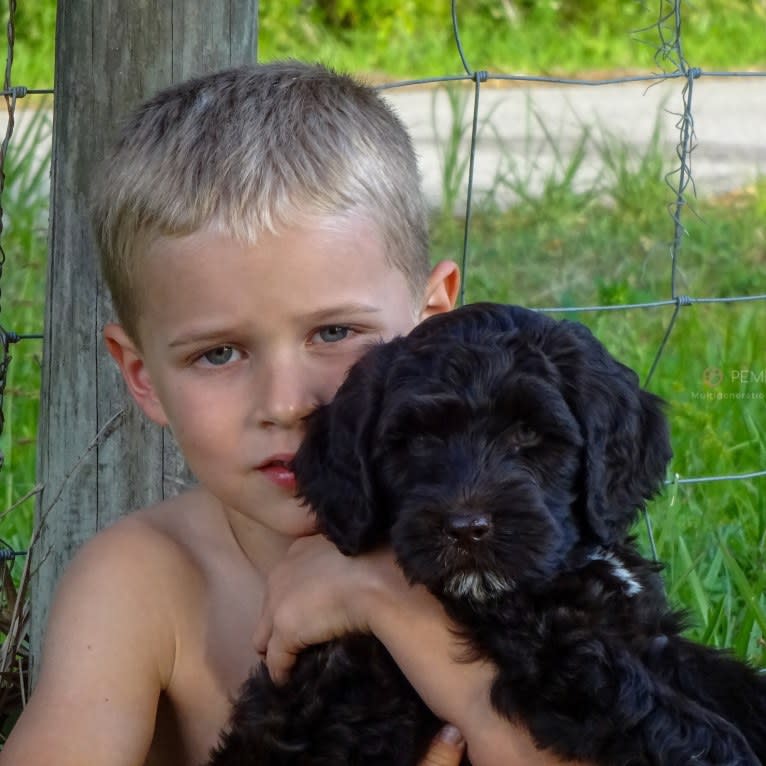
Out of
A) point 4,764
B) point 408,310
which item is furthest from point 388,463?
point 4,764

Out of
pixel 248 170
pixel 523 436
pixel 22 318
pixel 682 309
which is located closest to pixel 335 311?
pixel 248 170

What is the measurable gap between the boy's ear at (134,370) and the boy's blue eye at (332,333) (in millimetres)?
478

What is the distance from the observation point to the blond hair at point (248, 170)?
3.11 meters

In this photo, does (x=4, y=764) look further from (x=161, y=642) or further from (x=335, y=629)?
(x=335, y=629)

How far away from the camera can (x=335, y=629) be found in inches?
117

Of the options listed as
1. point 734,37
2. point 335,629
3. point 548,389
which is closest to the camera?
point 548,389

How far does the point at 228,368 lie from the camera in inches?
125

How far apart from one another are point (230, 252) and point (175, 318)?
0.22 metres

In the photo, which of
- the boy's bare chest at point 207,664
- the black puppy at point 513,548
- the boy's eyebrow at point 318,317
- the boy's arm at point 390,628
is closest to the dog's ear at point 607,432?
the black puppy at point 513,548

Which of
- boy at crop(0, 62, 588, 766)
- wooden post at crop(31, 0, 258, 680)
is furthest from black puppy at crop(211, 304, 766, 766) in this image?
wooden post at crop(31, 0, 258, 680)

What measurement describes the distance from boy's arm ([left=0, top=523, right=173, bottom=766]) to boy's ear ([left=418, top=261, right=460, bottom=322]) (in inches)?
33.3

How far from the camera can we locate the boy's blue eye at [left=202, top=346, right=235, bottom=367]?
3.16 metres

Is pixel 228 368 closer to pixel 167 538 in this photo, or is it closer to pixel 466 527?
pixel 167 538

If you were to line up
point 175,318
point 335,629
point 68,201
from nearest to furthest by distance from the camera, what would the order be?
1. point 335,629
2. point 175,318
3. point 68,201
